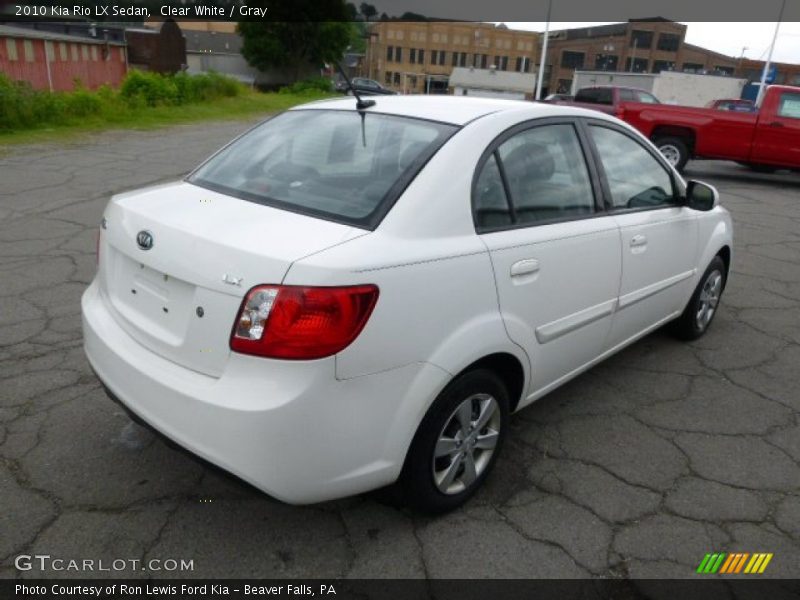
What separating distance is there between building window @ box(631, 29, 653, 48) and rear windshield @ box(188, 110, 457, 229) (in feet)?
309

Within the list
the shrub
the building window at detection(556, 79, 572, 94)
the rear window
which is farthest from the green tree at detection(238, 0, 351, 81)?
the building window at detection(556, 79, 572, 94)

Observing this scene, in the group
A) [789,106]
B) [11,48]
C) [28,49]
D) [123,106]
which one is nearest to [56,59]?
[28,49]

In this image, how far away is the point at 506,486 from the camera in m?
2.77

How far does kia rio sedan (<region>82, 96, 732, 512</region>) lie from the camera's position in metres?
1.94

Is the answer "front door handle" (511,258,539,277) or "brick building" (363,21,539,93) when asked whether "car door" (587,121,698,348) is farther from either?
"brick building" (363,21,539,93)

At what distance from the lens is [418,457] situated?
2285 millimetres

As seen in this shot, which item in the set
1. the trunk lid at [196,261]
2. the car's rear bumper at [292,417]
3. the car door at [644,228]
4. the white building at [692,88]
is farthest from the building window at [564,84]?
the car's rear bumper at [292,417]

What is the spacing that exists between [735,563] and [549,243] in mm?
1430

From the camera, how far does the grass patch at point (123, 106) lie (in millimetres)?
12883

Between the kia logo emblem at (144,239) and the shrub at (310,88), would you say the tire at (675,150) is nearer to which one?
the kia logo emblem at (144,239)

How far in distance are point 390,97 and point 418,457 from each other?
5.87 ft

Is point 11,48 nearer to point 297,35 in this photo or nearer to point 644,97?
point 644,97

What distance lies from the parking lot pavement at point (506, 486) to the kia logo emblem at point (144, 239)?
0.90m
